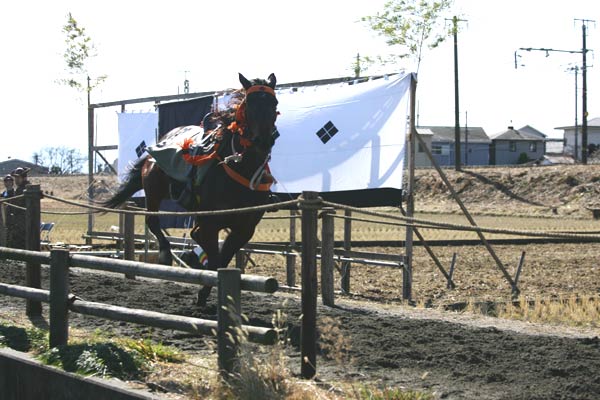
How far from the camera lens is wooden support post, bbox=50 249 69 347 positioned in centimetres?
686

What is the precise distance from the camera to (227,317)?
5.46 m

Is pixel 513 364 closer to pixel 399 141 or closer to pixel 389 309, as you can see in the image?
pixel 389 309

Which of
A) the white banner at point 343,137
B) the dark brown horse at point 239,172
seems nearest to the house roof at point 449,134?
the white banner at point 343,137

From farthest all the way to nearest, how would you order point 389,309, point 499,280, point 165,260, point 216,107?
point 499,280 < point 165,260 < point 216,107 < point 389,309

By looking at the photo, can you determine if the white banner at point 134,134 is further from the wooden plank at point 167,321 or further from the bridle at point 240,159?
the wooden plank at point 167,321

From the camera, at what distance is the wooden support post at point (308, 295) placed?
5648 mm

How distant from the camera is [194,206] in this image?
9.92 meters

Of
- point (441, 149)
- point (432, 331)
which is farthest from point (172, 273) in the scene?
point (441, 149)

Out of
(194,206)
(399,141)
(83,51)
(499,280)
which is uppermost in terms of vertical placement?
(83,51)

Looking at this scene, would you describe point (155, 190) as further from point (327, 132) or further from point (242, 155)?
point (327, 132)

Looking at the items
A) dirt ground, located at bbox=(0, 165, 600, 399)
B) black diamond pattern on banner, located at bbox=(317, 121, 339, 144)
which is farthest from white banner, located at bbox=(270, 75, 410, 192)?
dirt ground, located at bbox=(0, 165, 600, 399)

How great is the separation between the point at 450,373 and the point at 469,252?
51.4 feet

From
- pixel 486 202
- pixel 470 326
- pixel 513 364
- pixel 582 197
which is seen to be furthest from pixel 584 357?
pixel 486 202

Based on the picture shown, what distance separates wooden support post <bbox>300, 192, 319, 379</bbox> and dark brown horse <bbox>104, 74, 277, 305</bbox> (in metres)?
2.82
